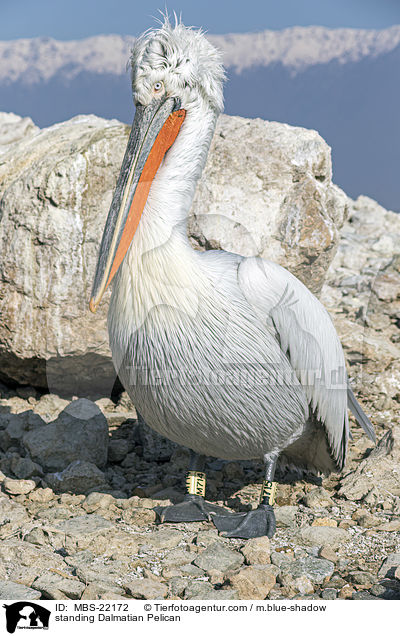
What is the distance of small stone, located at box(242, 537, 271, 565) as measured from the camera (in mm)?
2477

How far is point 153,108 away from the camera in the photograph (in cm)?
263

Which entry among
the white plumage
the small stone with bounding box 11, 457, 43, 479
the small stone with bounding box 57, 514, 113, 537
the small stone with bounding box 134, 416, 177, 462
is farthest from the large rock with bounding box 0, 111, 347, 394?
the small stone with bounding box 57, 514, 113, 537

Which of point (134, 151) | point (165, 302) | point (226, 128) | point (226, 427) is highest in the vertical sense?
point (226, 128)

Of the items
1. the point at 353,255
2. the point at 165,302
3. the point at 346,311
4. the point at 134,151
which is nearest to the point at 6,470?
the point at 165,302

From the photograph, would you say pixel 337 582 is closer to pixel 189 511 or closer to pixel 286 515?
pixel 286 515

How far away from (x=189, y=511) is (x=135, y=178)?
151cm

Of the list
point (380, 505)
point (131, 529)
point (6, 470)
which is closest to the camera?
point (131, 529)

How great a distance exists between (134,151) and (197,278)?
0.59 meters

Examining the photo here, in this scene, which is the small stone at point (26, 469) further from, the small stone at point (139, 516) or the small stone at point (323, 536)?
the small stone at point (323, 536)

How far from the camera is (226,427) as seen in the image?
8.88 feet

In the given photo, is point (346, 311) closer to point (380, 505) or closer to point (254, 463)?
point (254, 463)

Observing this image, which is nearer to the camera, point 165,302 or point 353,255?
point 165,302

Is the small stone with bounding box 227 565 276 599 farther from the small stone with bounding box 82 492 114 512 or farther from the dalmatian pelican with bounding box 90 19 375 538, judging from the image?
the small stone with bounding box 82 492 114 512

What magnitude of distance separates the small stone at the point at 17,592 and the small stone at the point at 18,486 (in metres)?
0.97
